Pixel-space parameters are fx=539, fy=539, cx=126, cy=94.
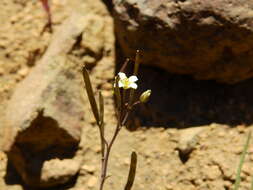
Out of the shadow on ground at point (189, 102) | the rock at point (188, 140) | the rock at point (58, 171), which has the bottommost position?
the rock at point (58, 171)

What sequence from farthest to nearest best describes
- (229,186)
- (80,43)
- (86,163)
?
(80,43) < (86,163) < (229,186)

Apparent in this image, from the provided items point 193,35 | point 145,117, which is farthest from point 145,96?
point 145,117

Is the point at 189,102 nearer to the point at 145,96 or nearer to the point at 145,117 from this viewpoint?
the point at 145,117

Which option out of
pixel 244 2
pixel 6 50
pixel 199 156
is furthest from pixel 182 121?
pixel 6 50

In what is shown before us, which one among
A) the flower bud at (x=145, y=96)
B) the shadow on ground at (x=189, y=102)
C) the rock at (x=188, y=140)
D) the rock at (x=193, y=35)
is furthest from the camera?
the shadow on ground at (x=189, y=102)

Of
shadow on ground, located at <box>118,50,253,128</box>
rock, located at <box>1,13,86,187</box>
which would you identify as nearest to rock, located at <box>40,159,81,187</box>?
rock, located at <box>1,13,86,187</box>

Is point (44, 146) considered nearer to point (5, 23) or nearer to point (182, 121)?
point (182, 121)

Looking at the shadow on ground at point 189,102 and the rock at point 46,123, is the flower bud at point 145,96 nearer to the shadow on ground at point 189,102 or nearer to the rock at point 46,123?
the rock at point 46,123

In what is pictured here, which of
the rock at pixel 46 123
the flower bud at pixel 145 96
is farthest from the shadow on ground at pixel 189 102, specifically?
the flower bud at pixel 145 96
